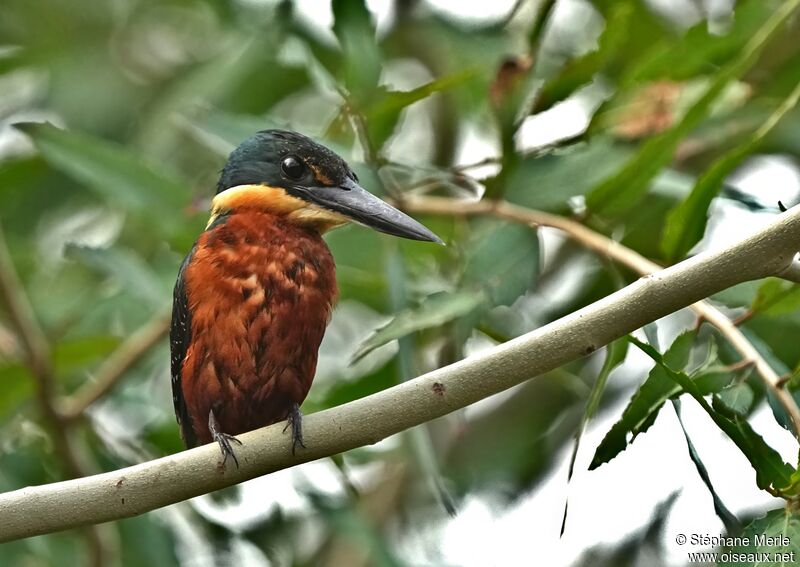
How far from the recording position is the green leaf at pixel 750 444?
2.36 meters

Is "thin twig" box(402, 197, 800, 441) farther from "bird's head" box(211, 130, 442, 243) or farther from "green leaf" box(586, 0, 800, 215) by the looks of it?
"bird's head" box(211, 130, 442, 243)

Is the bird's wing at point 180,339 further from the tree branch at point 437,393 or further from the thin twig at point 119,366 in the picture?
the tree branch at point 437,393

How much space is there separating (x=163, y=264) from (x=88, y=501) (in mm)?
2084

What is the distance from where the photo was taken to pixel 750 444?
240 cm

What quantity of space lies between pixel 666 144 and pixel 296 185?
3.03ft

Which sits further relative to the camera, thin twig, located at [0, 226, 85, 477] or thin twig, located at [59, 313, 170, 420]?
thin twig, located at [59, 313, 170, 420]

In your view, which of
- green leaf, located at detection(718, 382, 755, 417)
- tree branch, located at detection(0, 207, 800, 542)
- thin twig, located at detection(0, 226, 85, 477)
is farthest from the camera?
thin twig, located at detection(0, 226, 85, 477)

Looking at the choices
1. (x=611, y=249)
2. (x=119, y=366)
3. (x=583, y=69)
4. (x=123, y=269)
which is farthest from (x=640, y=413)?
(x=119, y=366)

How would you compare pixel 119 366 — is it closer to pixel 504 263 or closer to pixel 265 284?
pixel 265 284

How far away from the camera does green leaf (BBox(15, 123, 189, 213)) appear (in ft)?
12.1

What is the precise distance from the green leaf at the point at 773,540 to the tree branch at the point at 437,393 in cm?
45

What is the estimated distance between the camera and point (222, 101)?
4.57m

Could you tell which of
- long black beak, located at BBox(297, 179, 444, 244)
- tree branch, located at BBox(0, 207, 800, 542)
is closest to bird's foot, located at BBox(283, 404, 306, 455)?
tree branch, located at BBox(0, 207, 800, 542)

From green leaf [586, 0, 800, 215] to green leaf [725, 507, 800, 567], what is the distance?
1072 millimetres
